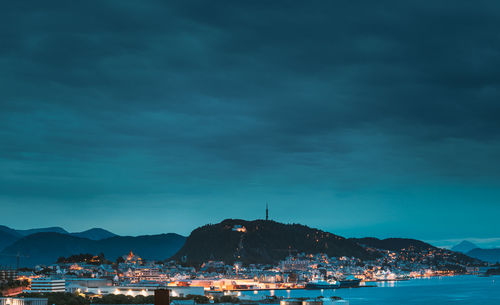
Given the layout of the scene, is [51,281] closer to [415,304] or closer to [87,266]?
[415,304]

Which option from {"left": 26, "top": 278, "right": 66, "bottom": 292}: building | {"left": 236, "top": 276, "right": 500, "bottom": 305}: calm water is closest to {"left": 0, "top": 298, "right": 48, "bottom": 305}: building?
{"left": 26, "top": 278, "right": 66, "bottom": 292}: building

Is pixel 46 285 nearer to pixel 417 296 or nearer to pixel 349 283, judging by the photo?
pixel 417 296

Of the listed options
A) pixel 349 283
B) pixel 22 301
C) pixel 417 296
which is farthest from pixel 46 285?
pixel 349 283

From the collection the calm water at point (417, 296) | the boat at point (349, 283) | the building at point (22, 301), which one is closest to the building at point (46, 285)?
the calm water at point (417, 296)

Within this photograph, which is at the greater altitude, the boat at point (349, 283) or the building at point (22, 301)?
the building at point (22, 301)

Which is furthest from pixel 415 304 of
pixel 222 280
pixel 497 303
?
pixel 222 280

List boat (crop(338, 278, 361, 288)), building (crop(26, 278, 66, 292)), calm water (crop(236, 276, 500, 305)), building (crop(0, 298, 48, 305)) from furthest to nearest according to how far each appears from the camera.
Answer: boat (crop(338, 278, 361, 288)) → calm water (crop(236, 276, 500, 305)) → building (crop(26, 278, 66, 292)) → building (crop(0, 298, 48, 305))

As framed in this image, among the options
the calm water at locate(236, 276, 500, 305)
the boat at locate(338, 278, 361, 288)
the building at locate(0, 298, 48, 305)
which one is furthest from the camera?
the boat at locate(338, 278, 361, 288)

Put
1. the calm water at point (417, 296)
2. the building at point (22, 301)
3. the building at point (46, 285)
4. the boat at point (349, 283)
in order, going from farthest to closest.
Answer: the boat at point (349, 283), the calm water at point (417, 296), the building at point (46, 285), the building at point (22, 301)

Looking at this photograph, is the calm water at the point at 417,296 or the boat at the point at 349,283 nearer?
the calm water at the point at 417,296

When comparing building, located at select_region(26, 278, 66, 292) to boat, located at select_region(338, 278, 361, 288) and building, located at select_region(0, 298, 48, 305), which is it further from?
boat, located at select_region(338, 278, 361, 288)

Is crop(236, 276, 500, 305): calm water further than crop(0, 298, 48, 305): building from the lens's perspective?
Yes

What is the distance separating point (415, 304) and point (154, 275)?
97.7 m

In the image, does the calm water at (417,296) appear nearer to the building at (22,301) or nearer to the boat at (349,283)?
the boat at (349,283)
